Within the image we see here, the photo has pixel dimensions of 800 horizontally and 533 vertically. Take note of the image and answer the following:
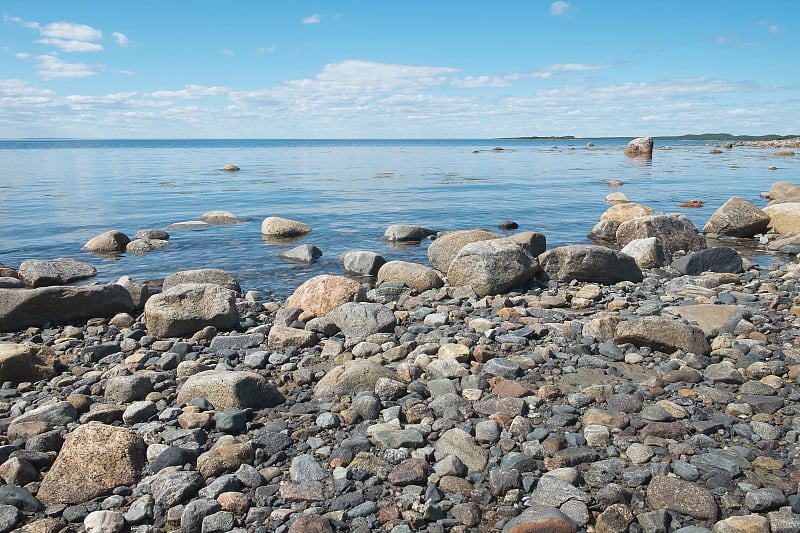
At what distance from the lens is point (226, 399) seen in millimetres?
5836

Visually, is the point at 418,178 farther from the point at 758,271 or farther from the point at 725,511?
the point at 725,511

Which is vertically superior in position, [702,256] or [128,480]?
[702,256]

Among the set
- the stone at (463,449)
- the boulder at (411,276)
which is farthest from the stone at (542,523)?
the boulder at (411,276)

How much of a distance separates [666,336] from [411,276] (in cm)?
523

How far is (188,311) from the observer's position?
336 inches

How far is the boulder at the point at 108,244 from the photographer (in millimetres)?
15789

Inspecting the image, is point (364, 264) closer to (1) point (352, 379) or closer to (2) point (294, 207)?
(1) point (352, 379)

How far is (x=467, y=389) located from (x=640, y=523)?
2358 mm

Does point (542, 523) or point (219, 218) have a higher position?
point (219, 218)

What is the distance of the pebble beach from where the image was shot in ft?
13.8

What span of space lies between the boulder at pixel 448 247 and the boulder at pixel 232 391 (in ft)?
23.6

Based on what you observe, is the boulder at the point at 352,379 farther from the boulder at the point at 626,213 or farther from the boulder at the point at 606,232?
the boulder at the point at 626,213

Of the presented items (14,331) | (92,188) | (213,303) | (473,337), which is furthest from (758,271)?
(92,188)

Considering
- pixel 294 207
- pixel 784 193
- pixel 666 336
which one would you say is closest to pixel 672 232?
pixel 666 336
